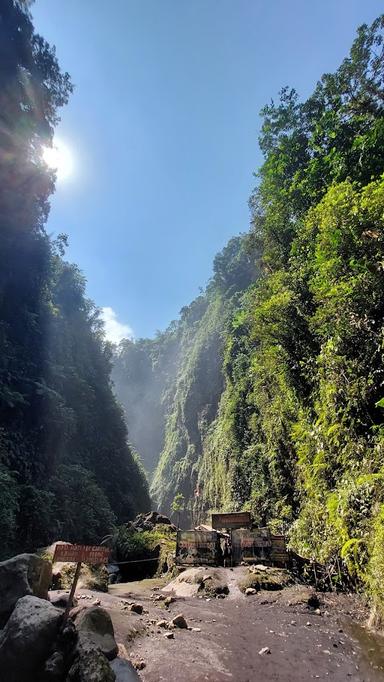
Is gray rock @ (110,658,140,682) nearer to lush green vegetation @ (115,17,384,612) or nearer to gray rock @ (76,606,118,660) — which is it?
gray rock @ (76,606,118,660)

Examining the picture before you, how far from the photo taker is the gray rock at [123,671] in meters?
3.42

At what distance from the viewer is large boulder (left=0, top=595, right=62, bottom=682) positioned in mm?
3521

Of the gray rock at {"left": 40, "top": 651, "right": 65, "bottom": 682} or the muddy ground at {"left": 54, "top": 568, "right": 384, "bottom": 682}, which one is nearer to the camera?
the gray rock at {"left": 40, "top": 651, "right": 65, "bottom": 682}

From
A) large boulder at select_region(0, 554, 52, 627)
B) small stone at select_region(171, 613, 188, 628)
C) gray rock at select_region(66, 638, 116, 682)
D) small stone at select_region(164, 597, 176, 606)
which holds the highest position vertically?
large boulder at select_region(0, 554, 52, 627)

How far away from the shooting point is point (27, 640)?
3.65 m

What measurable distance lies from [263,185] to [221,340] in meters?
25.1

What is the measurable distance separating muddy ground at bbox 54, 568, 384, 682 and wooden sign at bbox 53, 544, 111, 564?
1119mm

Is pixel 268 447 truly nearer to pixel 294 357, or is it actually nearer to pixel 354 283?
pixel 294 357

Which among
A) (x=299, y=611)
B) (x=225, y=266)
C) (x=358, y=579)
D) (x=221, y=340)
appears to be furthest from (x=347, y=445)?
(x=225, y=266)

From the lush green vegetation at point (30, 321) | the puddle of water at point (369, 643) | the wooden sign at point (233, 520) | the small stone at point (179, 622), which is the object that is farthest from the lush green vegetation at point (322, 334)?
the lush green vegetation at point (30, 321)

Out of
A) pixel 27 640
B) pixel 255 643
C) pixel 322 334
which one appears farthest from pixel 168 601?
pixel 322 334

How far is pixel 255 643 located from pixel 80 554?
9.26ft

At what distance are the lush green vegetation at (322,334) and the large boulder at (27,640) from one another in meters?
4.42

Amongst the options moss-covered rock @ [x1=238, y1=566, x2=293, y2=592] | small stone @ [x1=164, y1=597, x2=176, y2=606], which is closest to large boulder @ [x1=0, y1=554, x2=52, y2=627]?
small stone @ [x1=164, y1=597, x2=176, y2=606]
